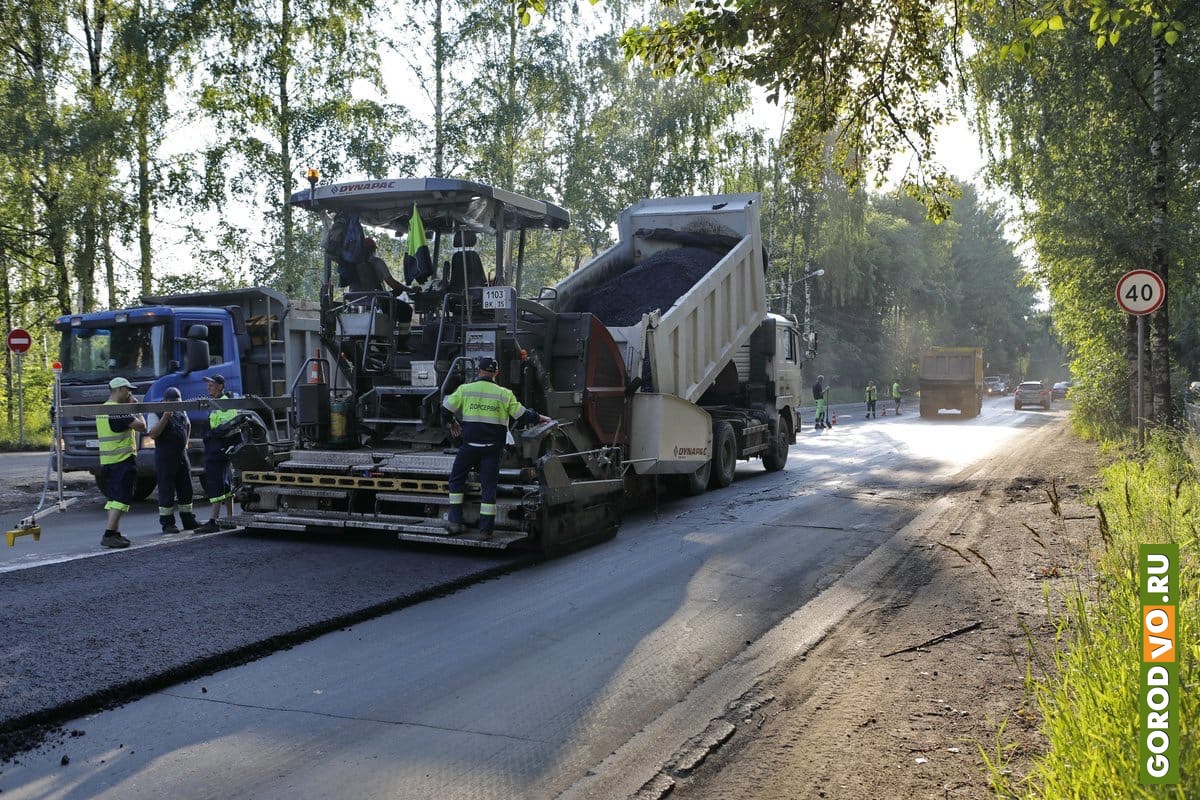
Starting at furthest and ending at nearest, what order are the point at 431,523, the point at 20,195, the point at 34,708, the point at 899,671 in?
the point at 20,195, the point at 431,523, the point at 899,671, the point at 34,708

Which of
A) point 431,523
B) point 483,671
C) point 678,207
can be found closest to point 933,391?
point 678,207

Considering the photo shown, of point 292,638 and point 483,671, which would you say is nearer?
point 483,671

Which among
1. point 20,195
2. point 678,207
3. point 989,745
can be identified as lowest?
point 989,745

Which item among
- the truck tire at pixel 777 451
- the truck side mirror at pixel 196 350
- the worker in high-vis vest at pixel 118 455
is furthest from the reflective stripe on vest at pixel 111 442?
the truck tire at pixel 777 451

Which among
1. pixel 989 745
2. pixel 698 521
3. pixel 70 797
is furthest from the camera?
pixel 698 521

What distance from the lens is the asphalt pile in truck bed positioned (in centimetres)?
1188

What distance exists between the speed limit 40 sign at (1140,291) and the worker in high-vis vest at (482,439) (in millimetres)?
7587

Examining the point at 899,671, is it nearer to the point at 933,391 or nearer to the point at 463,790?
the point at 463,790

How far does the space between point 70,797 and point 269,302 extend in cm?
1056

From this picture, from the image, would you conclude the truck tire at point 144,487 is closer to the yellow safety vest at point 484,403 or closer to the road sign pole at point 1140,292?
the yellow safety vest at point 484,403

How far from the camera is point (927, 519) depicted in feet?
34.7

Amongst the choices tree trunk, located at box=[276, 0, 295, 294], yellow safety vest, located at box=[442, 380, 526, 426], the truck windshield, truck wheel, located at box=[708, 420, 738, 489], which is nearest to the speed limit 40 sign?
truck wheel, located at box=[708, 420, 738, 489]

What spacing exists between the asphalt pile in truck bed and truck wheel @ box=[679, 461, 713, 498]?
2.16m

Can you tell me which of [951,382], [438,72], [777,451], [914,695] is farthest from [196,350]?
[951,382]
